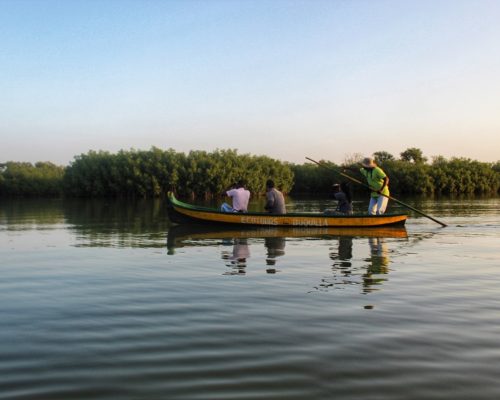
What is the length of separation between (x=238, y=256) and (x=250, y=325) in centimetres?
600

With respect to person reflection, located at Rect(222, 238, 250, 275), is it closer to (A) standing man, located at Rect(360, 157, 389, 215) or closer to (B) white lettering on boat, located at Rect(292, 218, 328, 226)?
(B) white lettering on boat, located at Rect(292, 218, 328, 226)

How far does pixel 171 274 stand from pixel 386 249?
5.97 meters

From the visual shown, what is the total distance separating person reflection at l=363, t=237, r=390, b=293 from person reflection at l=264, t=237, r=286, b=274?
1735 mm

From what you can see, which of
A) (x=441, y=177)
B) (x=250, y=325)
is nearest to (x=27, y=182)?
(x=441, y=177)

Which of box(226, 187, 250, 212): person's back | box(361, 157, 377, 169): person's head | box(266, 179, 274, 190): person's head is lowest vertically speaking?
box(226, 187, 250, 212): person's back

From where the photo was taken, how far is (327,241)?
15266 mm

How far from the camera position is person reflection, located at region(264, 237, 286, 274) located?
10.5 metres

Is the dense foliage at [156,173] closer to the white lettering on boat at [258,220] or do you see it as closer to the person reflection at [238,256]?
the white lettering on boat at [258,220]

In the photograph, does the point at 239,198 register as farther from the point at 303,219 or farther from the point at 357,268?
the point at 357,268

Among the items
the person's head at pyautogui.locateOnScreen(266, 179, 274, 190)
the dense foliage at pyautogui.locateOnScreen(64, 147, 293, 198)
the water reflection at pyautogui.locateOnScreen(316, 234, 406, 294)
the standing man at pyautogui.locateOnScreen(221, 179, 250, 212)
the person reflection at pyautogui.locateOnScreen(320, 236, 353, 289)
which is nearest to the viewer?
the water reflection at pyautogui.locateOnScreen(316, 234, 406, 294)

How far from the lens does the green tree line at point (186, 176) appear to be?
228 feet

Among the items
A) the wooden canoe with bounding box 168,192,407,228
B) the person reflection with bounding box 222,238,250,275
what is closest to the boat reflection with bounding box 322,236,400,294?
the person reflection with bounding box 222,238,250,275

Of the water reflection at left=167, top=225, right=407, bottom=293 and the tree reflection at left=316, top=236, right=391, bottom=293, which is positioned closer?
the tree reflection at left=316, top=236, right=391, bottom=293

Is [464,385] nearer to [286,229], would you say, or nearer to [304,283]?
[304,283]
